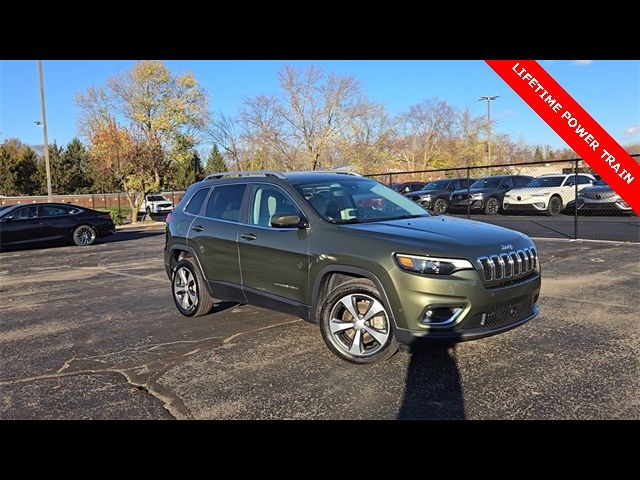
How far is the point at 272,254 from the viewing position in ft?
16.0

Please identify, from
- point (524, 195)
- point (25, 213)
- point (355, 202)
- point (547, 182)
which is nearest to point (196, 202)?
point (355, 202)

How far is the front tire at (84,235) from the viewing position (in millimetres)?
15508

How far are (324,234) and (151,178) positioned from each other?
26145mm

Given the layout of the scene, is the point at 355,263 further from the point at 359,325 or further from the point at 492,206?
the point at 492,206

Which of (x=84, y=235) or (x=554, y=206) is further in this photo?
(x=554, y=206)

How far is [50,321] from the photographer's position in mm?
6195

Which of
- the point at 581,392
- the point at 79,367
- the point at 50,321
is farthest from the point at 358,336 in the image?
the point at 50,321

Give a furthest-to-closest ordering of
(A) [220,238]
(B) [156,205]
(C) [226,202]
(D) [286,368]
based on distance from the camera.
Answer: (B) [156,205] < (C) [226,202] < (A) [220,238] < (D) [286,368]

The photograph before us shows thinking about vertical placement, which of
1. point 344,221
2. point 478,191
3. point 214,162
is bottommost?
point 344,221

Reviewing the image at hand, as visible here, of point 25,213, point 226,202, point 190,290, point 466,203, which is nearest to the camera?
point 226,202

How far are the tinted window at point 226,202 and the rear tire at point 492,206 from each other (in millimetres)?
16662

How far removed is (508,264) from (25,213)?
14.9m

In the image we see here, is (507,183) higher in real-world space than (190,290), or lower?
higher
